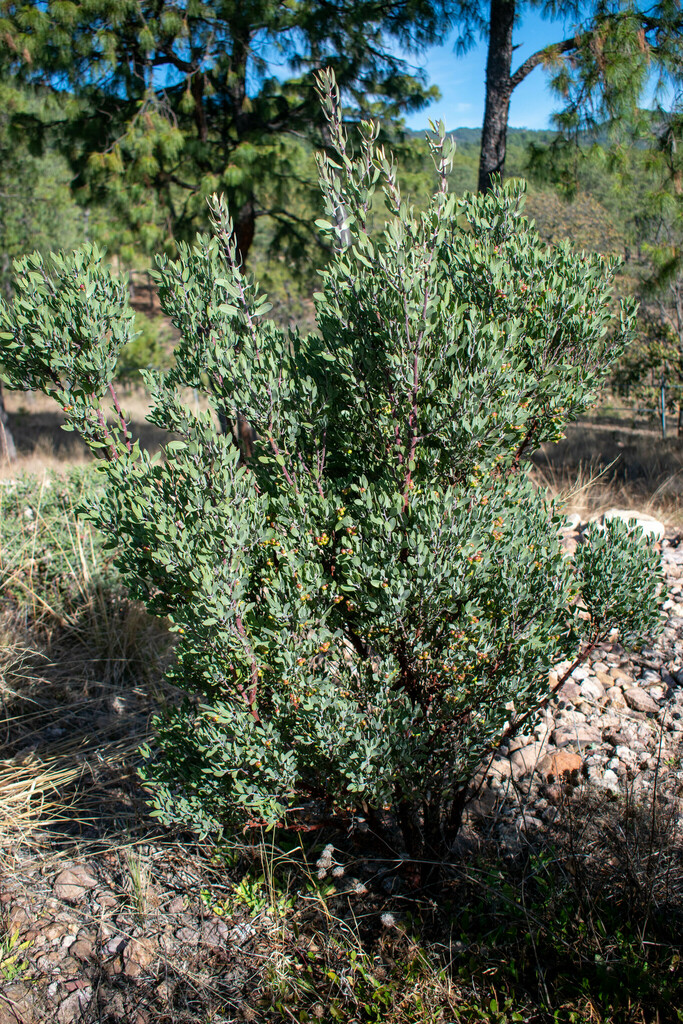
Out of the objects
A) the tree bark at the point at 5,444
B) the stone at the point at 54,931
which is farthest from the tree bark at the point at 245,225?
the stone at the point at 54,931

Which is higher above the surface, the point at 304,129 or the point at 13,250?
the point at 304,129

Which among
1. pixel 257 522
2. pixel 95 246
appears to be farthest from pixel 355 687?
pixel 95 246

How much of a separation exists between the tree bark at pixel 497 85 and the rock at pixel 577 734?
15.2ft

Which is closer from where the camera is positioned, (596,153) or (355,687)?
(355,687)

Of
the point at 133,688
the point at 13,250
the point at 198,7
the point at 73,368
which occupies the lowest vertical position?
the point at 133,688

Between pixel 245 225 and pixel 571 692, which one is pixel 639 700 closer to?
pixel 571 692

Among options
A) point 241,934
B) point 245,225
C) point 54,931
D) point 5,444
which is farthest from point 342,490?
point 5,444

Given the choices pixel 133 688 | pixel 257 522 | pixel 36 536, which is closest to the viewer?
pixel 257 522

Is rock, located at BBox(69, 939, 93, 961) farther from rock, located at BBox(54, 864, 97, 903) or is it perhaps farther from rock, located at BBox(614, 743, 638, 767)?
rock, located at BBox(614, 743, 638, 767)

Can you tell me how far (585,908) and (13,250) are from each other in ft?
47.0

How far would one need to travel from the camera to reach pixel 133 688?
375 cm

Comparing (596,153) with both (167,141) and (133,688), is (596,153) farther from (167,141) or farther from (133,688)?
(133,688)

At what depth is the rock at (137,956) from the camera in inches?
87.0

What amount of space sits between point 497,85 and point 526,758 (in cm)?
576
